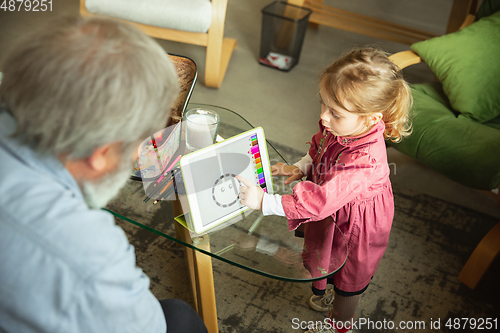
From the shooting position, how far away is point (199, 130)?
1.10 m

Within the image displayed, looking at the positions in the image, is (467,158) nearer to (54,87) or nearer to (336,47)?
(54,87)

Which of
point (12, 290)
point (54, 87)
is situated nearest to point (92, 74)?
point (54, 87)

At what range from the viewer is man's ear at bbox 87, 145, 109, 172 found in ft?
1.79

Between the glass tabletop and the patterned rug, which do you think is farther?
the patterned rug

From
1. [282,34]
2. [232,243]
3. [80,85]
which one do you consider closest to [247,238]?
[232,243]

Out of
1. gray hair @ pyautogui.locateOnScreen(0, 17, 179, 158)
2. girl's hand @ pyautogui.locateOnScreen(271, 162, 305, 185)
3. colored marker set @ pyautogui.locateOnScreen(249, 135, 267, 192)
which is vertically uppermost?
gray hair @ pyautogui.locateOnScreen(0, 17, 179, 158)

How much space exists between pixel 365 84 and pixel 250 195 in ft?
1.30

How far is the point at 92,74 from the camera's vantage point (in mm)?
478

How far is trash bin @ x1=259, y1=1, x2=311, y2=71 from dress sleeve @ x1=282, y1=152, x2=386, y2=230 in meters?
1.67

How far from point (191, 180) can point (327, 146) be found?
0.42 metres

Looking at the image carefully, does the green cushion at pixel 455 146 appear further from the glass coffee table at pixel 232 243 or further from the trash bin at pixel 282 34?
the trash bin at pixel 282 34

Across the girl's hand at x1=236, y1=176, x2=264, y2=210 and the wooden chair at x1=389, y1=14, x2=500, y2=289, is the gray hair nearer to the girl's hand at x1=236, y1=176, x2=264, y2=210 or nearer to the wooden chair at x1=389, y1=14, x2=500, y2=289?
the girl's hand at x1=236, y1=176, x2=264, y2=210

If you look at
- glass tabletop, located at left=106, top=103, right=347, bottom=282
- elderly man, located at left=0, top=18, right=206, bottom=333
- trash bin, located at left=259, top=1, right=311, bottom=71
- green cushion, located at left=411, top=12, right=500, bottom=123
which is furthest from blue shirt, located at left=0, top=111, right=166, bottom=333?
trash bin, located at left=259, top=1, right=311, bottom=71

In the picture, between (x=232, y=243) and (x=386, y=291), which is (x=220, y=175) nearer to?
(x=232, y=243)
